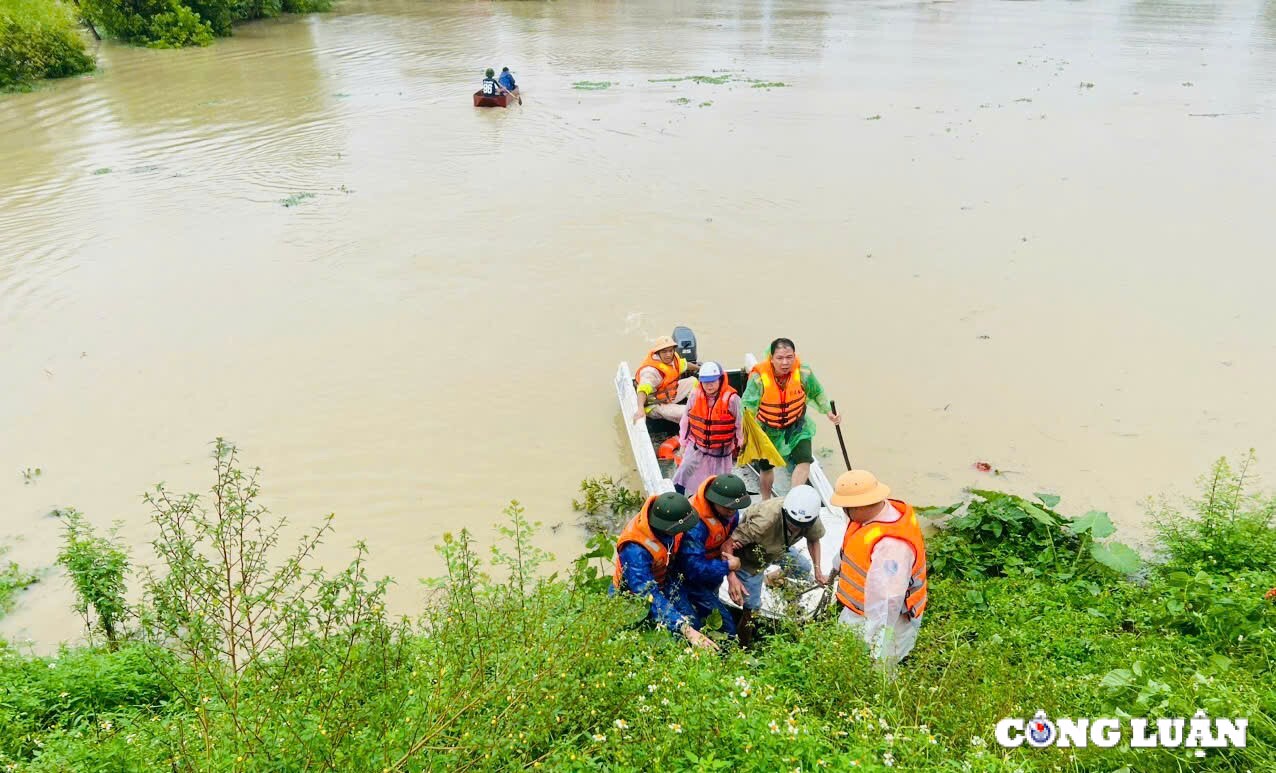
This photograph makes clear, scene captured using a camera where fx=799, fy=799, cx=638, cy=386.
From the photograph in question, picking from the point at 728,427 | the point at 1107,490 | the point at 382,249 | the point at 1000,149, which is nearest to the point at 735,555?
the point at 728,427

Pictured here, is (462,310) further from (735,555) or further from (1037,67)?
(1037,67)

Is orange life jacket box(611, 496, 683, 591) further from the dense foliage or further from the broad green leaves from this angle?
the dense foliage

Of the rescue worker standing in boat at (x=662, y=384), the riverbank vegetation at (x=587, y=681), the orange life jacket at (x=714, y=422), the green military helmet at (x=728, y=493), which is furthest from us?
the rescue worker standing in boat at (x=662, y=384)

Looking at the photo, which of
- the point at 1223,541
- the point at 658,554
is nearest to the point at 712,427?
the point at 658,554

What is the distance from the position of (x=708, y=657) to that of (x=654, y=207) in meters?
11.6

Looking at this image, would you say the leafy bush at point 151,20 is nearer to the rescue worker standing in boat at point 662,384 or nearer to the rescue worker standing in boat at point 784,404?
the rescue worker standing in boat at point 662,384

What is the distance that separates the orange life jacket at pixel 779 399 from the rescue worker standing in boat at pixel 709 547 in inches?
67.5

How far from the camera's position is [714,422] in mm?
6285

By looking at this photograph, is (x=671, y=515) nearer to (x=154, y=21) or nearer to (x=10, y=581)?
(x=10, y=581)

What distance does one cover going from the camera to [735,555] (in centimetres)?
498

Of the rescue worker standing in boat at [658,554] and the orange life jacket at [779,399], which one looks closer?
the rescue worker standing in boat at [658,554]

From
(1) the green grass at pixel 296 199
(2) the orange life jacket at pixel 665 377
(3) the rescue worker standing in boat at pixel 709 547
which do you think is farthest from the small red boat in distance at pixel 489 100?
(3) the rescue worker standing in boat at pixel 709 547

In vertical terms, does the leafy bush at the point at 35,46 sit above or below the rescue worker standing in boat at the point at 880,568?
above

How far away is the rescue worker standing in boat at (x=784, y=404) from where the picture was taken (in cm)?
634
